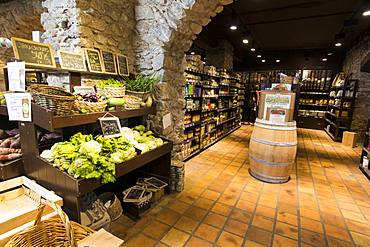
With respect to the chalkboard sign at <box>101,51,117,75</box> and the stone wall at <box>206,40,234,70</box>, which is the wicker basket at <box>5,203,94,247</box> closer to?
the chalkboard sign at <box>101,51,117,75</box>

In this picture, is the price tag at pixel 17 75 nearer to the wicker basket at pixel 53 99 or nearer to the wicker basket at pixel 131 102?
the wicker basket at pixel 53 99

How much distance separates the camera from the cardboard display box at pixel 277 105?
10.0 feet

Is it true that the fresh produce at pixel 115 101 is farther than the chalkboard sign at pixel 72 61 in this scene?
Yes

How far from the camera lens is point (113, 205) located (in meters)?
2.25

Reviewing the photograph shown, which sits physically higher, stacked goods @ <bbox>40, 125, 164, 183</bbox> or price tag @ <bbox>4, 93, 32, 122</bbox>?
price tag @ <bbox>4, 93, 32, 122</bbox>

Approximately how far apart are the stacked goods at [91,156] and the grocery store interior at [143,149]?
0.4 inches

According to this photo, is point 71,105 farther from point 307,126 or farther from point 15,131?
point 307,126

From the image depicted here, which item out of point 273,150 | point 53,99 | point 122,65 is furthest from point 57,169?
point 273,150

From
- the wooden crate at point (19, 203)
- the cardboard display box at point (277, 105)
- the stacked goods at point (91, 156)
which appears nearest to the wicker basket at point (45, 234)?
the wooden crate at point (19, 203)

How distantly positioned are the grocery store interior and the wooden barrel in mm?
18

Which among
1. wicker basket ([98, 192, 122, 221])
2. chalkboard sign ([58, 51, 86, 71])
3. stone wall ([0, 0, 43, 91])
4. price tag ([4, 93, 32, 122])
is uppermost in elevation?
stone wall ([0, 0, 43, 91])

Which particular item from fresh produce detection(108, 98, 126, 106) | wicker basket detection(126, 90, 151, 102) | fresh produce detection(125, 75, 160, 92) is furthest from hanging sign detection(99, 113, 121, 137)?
fresh produce detection(125, 75, 160, 92)

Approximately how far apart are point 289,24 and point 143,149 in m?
5.52

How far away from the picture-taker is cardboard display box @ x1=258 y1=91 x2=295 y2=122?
3.06m
